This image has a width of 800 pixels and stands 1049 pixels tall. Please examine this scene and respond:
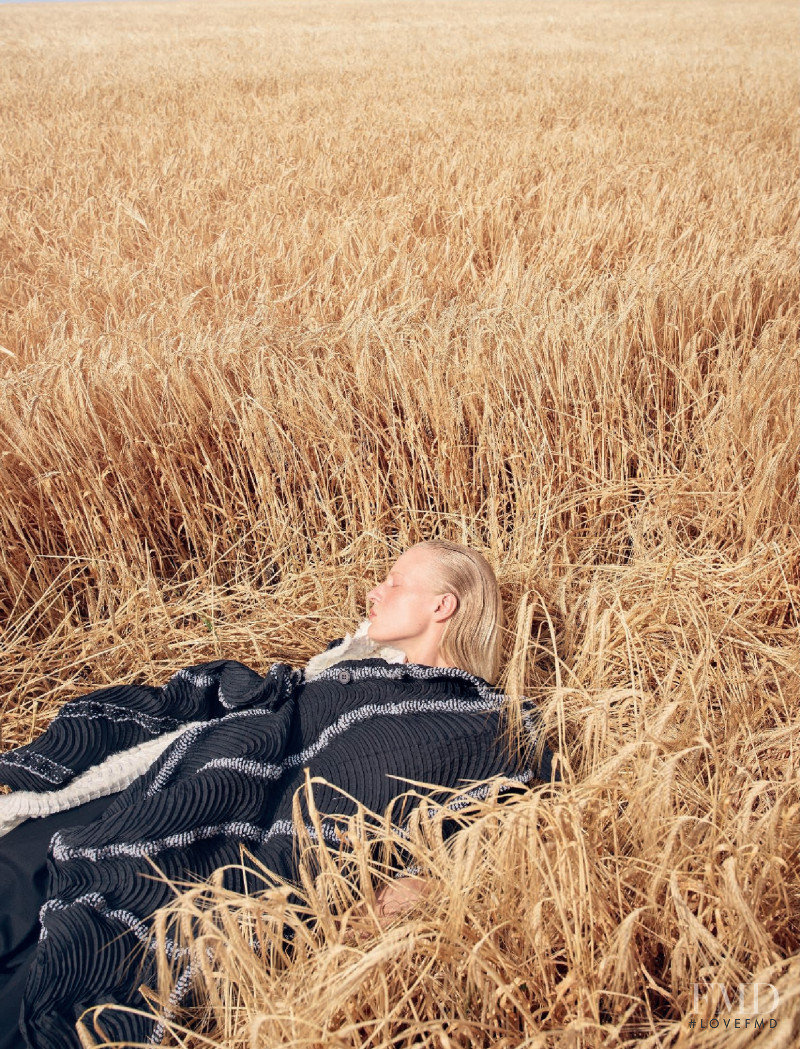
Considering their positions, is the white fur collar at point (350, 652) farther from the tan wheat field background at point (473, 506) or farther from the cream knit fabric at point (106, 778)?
the tan wheat field background at point (473, 506)

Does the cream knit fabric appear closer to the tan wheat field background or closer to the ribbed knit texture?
the ribbed knit texture

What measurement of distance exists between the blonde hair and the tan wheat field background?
Result: 59mm

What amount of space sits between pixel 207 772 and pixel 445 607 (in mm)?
469

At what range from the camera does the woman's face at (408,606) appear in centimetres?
139

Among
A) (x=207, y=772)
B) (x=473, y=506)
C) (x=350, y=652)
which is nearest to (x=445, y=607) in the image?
(x=350, y=652)

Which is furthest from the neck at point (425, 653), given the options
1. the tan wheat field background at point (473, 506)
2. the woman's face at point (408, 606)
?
the tan wheat field background at point (473, 506)

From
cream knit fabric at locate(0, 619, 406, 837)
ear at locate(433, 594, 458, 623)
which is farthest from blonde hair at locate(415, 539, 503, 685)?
cream knit fabric at locate(0, 619, 406, 837)

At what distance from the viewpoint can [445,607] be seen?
1375 mm

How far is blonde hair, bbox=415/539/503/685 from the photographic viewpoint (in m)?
→ 1.38

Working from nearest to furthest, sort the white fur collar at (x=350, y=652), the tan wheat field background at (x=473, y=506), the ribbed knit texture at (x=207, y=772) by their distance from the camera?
the tan wheat field background at (x=473, y=506) < the ribbed knit texture at (x=207, y=772) < the white fur collar at (x=350, y=652)

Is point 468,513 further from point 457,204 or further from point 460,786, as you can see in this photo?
point 457,204

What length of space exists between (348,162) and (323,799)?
4.05m

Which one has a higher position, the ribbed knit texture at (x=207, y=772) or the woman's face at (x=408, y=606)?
the woman's face at (x=408, y=606)

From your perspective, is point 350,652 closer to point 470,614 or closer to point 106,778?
point 470,614
